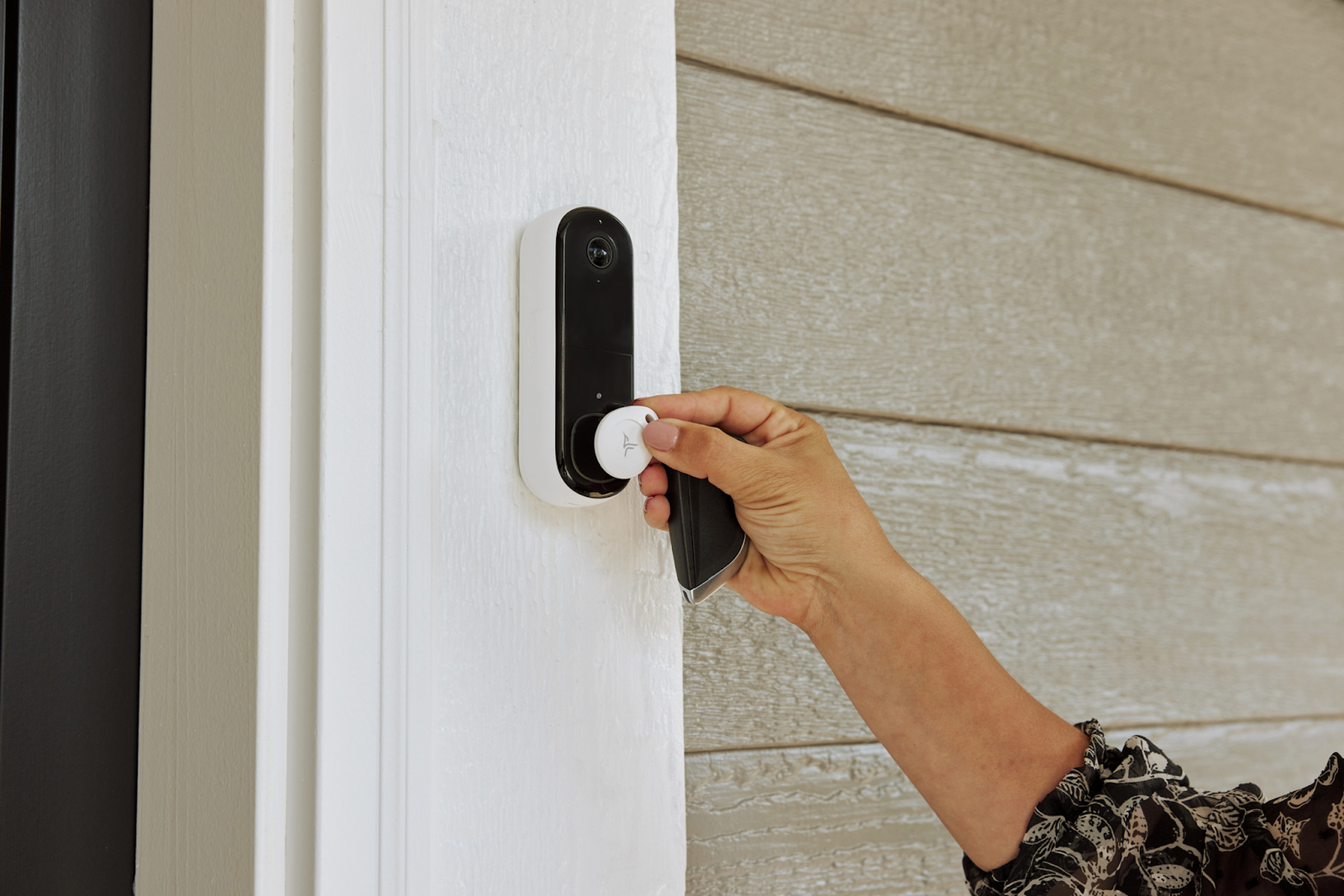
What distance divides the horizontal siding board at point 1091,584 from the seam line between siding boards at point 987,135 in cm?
22

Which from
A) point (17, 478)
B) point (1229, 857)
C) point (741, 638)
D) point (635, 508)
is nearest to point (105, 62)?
point (17, 478)

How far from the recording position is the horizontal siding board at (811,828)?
57cm

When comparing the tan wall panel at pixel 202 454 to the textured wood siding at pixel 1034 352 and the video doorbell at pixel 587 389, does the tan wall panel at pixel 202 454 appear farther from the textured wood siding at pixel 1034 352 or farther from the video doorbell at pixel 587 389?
the textured wood siding at pixel 1034 352

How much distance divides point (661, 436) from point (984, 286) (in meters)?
0.36

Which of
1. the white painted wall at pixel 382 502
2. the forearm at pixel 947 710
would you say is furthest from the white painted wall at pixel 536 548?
the forearm at pixel 947 710

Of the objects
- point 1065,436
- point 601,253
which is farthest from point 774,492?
point 1065,436

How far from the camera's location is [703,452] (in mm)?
454

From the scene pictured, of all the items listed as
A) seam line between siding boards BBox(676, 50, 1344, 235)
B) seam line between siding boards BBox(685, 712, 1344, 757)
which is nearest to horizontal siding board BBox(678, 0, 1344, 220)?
seam line between siding boards BBox(676, 50, 1344, 235)

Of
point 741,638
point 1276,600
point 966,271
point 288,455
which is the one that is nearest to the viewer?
point 288,455

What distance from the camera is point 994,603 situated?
2.25 ft

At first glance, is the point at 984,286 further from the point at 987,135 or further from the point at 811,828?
the point at 811,828

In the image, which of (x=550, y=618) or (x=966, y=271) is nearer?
(x=550, y=618)

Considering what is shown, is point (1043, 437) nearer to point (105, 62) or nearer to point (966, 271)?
point (966, 271)

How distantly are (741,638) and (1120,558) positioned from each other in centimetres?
34
